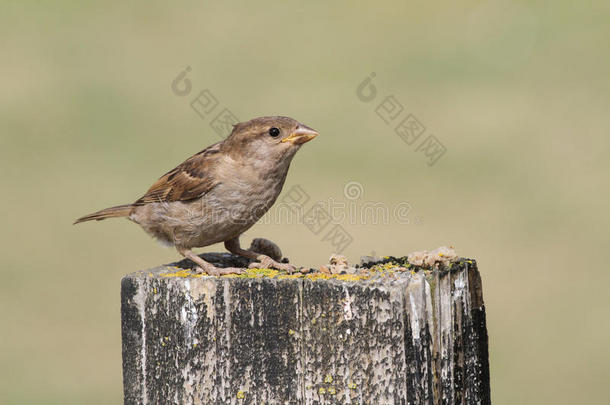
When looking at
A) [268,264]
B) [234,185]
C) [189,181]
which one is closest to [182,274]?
[268,264]

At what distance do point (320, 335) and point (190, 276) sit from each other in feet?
2.24

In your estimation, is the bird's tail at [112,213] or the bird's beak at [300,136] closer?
the bird's beak at [300,136]

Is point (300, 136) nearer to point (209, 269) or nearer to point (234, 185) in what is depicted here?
point (234, 185)

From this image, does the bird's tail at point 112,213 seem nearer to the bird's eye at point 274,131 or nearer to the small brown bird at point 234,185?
the small brown bird at point 234,185

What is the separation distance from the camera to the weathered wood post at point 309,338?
2607 mm

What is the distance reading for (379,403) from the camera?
2.62 m

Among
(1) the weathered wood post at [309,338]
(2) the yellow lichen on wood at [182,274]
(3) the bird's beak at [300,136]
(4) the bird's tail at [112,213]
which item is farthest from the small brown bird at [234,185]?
(1) the weathered wood post at [309,338]

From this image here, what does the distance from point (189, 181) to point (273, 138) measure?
670 mm

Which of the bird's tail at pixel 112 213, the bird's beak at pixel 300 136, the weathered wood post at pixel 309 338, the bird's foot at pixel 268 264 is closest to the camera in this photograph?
the weathered wood post at pixel 309 338

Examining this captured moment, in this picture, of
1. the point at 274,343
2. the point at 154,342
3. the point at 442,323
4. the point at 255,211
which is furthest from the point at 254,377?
the point at 255,211

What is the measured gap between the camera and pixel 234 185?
4676 millimetres

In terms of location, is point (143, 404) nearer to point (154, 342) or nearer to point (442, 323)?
point (154, 342)

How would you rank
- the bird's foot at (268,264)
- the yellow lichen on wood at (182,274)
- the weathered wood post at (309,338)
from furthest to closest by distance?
the bird's foot at (268,264) < the yellow lichen on wood at (182,274) < the weathered wood post at (309,338)

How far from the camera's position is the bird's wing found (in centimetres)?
480
